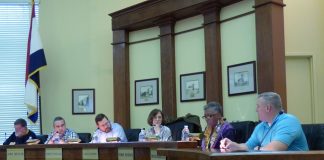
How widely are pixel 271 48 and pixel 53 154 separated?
2633 mm

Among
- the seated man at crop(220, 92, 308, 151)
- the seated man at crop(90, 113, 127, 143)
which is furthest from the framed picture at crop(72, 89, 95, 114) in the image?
the seated man at crop(220, 92, 308, 151)

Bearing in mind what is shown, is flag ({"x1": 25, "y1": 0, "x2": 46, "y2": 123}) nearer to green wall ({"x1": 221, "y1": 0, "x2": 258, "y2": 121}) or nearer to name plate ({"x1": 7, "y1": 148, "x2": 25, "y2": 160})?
name plate ({"x1": 7, "y1": 148, "x2": 25, "y2": 160})

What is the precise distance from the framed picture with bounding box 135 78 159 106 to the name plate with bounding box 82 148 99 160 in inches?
131

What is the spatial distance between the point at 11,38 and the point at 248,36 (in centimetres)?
452

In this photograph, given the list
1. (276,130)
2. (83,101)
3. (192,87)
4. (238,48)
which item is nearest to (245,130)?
(238,48)

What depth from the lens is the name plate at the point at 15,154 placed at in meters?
4.98

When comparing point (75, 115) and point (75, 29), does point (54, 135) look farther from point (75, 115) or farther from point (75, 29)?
point (75, 29)

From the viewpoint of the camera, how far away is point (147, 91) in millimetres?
7859

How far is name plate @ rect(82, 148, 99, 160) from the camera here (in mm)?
4328

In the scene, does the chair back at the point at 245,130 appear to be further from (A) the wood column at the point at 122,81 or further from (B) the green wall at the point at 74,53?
(B) the green wall at the point at 74,53

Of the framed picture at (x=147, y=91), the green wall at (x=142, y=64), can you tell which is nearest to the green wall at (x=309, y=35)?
the green wall at (x=142, y=64)

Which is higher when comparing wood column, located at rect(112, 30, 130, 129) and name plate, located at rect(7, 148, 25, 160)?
wood column, located at rect(112, 30, 130, 129)

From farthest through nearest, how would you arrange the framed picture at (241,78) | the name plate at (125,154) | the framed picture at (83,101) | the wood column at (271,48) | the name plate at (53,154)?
the framed picture at (83,101)
the framed picture at (241,78)
the wood column at (271,48)
the name plate at (53,154)
the name plate at (125,154)

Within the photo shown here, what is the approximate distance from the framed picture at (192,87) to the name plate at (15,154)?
275cm
